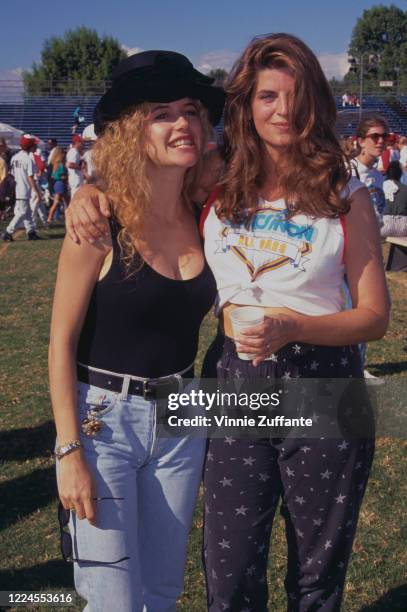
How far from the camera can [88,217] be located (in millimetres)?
1840

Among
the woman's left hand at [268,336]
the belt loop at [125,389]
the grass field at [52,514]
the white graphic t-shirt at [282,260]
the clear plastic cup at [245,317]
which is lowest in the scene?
the grass field at [52,514]

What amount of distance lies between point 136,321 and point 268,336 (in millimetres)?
365

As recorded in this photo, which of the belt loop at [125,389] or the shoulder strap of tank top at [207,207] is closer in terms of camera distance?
the belt loop at [125,389]

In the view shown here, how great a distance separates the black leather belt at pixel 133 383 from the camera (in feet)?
6.26

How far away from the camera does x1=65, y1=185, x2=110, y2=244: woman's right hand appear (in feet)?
5.99

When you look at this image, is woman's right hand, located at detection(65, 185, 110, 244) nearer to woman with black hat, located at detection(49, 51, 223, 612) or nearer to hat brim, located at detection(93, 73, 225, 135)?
woman with black hat, located at detection(49, 51, 223, 612)

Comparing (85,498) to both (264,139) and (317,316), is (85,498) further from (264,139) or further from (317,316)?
(264,139)

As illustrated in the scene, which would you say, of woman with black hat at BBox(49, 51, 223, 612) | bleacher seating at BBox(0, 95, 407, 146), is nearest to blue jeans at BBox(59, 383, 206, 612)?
woman with black hat at BBox(49, 51, 223, 612)

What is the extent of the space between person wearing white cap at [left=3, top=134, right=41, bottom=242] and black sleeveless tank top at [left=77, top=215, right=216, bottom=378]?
12359 mm

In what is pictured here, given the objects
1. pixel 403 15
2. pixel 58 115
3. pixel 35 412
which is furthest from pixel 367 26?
pixel 35 412

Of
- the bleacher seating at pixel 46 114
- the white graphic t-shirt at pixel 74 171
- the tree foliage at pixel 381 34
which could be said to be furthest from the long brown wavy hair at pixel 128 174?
the tree foliage at pixel 381 34

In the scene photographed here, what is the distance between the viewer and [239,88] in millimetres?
2123

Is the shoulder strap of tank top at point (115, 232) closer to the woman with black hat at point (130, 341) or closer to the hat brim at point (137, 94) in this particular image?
the woman with black hat at point (130, 341)

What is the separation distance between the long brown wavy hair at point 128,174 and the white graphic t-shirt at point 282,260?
0.30 meters
